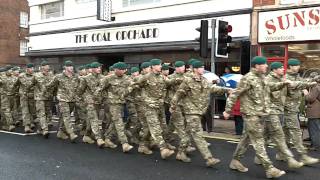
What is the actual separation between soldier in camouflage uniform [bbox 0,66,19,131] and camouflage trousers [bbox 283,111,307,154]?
7698 mm

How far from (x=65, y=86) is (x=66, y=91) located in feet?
0.41

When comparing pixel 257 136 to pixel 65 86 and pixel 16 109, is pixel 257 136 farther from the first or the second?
pixel 16 109

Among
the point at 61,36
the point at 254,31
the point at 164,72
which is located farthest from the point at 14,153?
the point at 61,36

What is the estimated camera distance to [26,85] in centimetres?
1258

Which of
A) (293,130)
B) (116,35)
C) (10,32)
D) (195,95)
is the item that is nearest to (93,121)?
(195,95)

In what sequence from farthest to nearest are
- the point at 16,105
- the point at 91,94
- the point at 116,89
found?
the point at 16,105 → the point at 91,94 → the point at 116,89

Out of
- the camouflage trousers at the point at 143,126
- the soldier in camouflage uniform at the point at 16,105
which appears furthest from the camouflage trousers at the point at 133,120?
the soldier in camouflage uniform at the point at 16,105

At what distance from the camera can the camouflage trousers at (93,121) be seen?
10.5 meters

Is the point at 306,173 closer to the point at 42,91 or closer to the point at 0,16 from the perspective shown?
the point at 42,91

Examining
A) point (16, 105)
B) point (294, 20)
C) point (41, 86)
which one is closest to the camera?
point (41, 86)

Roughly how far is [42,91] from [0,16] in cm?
2524

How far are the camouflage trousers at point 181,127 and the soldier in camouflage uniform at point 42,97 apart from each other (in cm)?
415

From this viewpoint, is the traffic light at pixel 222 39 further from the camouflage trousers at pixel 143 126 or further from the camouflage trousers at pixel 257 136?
the camouflage trousers at pixel 257 136

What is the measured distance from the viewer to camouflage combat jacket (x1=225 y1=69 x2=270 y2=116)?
24.6 ft
